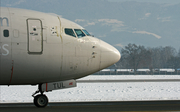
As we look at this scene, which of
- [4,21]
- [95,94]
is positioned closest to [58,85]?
[4,21]

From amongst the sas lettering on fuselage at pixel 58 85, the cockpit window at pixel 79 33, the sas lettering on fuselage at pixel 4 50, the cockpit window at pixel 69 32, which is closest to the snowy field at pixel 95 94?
the sas lettering on fuselage at pixel 58 85

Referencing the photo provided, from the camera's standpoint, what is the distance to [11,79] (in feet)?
44.7

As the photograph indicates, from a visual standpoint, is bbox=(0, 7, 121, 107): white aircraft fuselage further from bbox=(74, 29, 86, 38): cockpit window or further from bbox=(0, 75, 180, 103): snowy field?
bbox=(0, 75, 180, 103): snowy field

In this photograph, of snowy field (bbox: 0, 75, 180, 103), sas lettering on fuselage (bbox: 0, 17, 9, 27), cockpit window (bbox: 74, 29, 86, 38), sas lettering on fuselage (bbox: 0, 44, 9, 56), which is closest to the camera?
sas lettering on fuselage (bbox: 0, 44, 9, 56)

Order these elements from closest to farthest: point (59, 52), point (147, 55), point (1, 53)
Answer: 1. point (1, 53)
2. point (59, 52)
3. point (147, 55)

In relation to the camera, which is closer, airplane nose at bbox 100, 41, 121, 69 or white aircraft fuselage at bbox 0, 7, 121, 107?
white aircraft fuselage at bbox 0, 7, 121, 107

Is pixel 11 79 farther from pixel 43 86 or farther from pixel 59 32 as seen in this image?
pixel 59 32

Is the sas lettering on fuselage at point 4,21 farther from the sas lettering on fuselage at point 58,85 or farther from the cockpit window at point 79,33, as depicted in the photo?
the sas lettering on fuselage at point 58,85

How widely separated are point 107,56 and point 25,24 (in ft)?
15.7

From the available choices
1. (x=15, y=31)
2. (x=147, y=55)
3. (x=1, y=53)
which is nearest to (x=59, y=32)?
(x=15, y=31)

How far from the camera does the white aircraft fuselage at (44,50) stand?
1327 cm

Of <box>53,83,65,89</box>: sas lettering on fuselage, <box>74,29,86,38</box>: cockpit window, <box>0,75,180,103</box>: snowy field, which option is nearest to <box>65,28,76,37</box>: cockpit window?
<box>74,29,86,38</box>: cockpit window

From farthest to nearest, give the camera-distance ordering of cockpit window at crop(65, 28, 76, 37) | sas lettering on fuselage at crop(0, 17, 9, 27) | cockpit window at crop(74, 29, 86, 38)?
cockpit window at crop(74, 29, 86, 38)
cockpit window at crop(65, 28, 76, 37)
sas lettering on fuselage at crop(0, 17, 9, 27)

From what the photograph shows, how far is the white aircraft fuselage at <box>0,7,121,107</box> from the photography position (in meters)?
13.3
